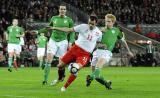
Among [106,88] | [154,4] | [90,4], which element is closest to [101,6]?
[90,4]

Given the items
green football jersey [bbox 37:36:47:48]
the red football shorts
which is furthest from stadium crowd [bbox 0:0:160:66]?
the red football shorts

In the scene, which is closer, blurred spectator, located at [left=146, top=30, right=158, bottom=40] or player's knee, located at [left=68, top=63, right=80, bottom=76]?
player's knee, located at [left=68, top=63, right=80, bottom=76]

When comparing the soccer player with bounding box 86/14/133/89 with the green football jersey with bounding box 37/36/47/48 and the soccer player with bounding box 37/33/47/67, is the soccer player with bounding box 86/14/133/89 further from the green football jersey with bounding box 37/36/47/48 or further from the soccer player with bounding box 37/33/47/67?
the green football jersey with bounding box 37/36/47/48

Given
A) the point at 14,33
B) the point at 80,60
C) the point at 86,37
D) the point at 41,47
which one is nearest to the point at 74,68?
the point at 80,60

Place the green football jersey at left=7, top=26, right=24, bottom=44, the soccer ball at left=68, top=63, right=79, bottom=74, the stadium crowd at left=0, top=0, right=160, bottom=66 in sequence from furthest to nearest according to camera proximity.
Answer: the stadium crowd at left=0, top=0, right=160, bottom=66 → the green football jersey at left=7, top=26, right=24, bottom=44 → the soccer ball at left=68, top=63, right=79, bottom=74

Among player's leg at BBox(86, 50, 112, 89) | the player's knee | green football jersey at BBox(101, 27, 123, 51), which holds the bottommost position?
player's leg at BBox(86, 50, 112, 89)

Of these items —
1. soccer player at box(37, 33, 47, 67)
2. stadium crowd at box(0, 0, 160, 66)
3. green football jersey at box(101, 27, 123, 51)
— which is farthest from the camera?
stadium crowd at box(0, 0, 160, 66)

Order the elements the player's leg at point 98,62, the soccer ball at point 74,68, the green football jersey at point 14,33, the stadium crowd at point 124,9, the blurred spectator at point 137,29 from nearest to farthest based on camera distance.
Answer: the soccer ball at point 74,68, the player's leg at point 98,62, the green football jersey at point 14,33, the blurred spectator at point 137,29, the stadium crowd at point 124,9

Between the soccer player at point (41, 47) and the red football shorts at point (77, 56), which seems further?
the soccer player at point (41, 47)

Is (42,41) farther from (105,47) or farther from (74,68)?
(74,68)

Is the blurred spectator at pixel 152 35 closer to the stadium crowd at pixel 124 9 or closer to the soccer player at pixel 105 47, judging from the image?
the stadium crowd at pixel 124 9

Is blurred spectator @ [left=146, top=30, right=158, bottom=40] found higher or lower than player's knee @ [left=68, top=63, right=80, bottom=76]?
lower

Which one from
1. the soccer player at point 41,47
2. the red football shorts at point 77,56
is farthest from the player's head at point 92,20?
the soccer player at point 41,47

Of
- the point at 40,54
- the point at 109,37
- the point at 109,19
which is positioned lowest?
the point at 40,54
